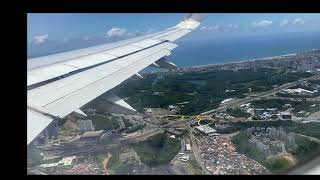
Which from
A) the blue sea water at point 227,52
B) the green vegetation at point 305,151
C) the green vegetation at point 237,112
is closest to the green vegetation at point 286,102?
the green vegetation at point 237,112

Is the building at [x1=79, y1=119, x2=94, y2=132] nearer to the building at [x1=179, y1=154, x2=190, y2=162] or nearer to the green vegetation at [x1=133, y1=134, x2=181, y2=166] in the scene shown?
the green vegetation at [x1=133, y1=134, x2=181, y2=166]

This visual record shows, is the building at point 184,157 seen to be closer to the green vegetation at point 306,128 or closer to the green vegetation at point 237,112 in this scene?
the green vegetation at point 306,128

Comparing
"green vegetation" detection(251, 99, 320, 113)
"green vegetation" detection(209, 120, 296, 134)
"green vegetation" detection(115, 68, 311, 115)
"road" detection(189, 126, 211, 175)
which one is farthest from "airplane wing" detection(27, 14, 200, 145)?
Result: "green vegetation" detection(251, 99, 320, 113)

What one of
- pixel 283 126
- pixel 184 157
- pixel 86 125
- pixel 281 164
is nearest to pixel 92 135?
pixel 86 125

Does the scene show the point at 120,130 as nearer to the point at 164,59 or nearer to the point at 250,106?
the point at 164,59

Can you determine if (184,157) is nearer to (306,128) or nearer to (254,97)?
(306,128)

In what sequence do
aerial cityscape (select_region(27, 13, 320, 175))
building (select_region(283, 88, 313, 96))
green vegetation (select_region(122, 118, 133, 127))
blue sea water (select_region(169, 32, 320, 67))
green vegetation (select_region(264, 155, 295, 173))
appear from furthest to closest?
blue sea water (select_region(169, 32, 320, 67)) < building (select_region(283, 88, 313, 96)) < green vegetation (select_region(122, 118, 133, 127)) < aerial cityscape (select_region(27, 13, 320, 175)) < green vegetation (select_region(264, 155, 295, 173))
